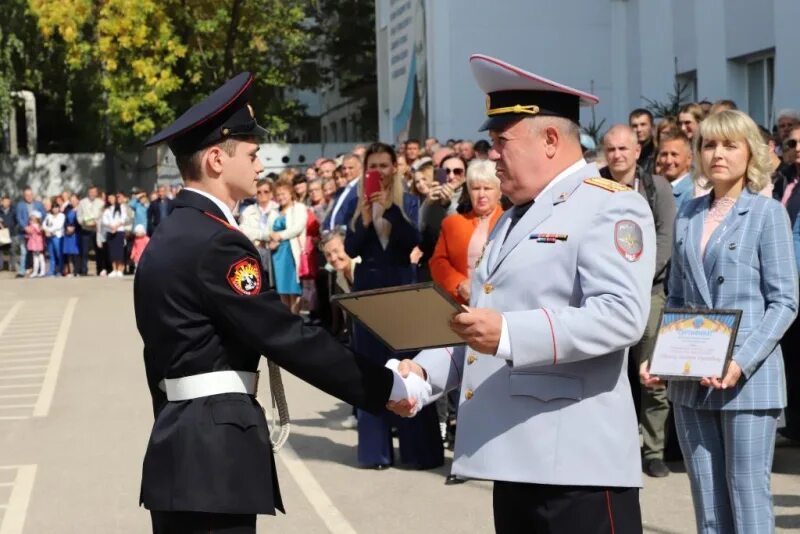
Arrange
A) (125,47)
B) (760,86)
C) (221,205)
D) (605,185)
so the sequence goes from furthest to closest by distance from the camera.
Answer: (125,47) → (760,86) → (221,205) → (605,185)

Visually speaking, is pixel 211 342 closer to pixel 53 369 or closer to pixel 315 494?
pixel 315 494

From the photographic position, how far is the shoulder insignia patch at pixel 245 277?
4.05 metres

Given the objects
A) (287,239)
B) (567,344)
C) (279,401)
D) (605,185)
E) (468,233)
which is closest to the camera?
(567,344)

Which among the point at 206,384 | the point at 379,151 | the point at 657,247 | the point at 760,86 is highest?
the point at 760,86

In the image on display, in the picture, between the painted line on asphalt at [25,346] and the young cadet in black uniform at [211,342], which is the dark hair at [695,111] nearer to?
the young cadet in black uniform at [211,342]

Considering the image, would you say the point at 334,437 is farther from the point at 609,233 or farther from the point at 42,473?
the point at 609,233

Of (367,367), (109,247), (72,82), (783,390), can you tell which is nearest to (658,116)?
(783,390)

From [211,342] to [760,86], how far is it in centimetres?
1508

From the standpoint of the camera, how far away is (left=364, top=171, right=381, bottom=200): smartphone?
9430 mm

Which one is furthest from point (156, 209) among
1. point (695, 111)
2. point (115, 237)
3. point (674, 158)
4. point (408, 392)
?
point (408, 392)

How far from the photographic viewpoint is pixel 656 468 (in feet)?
27.4

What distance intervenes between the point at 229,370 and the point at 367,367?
46 centimetres

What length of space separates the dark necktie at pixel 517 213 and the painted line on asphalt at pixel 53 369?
8.15 m

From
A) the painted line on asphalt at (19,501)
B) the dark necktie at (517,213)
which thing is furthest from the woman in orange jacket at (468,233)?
the dark necktie at (517,213)
